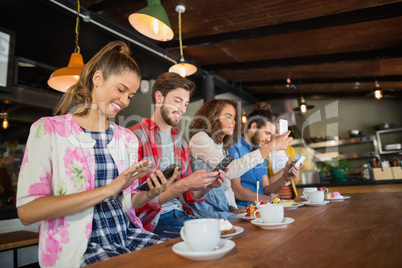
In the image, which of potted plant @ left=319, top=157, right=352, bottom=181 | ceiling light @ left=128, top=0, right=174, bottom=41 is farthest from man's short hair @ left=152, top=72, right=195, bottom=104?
potted plant @ left=319, top=157, right=352, bottom=181

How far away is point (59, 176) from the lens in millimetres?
1167

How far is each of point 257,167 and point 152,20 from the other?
1.88 metres

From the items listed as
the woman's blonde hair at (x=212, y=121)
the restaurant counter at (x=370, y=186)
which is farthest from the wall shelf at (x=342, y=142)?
the woman's blonde hair at (x=212, y=121)

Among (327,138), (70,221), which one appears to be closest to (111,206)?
(70,221)

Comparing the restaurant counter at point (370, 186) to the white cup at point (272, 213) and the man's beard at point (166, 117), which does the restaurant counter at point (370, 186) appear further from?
the white cup at point (272, 213)

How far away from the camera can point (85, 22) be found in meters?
3.62

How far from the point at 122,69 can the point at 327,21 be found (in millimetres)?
3605

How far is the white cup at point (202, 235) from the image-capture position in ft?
2.48

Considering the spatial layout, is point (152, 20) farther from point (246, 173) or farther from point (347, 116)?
point (347, 116)

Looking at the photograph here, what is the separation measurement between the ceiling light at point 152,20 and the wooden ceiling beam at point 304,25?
1924 mm

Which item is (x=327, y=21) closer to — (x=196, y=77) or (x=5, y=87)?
(x=196, y=77)

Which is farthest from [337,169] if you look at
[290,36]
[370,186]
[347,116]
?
[347,116]

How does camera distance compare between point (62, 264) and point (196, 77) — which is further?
point (196, 77)

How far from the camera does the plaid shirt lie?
5.54 ft
